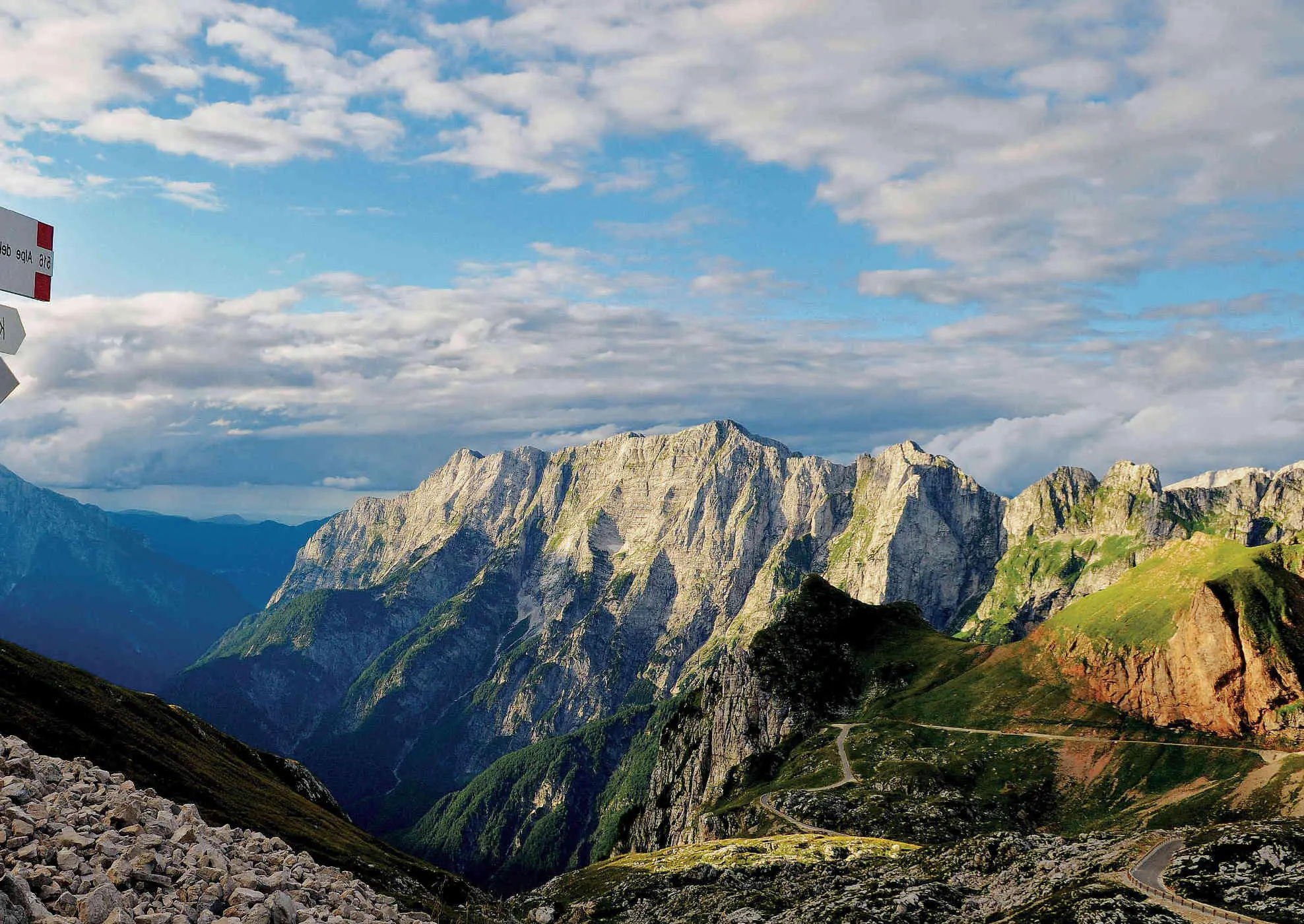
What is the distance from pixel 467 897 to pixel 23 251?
138 metres

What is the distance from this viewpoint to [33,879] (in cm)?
2894

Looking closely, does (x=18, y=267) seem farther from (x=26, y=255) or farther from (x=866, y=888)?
(x=866, y=888)

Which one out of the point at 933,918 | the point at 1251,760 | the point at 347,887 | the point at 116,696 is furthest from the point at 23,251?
the point at 1251,760

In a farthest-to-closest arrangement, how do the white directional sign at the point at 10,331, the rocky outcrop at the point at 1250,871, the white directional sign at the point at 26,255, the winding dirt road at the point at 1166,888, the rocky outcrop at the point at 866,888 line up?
1. the rocky outcrop at the point at 866,888
2. the rocky outcrop at the point at 1250,871
3. the winding dirt road at the point at 1166,888
4. the white directional sign at the point at 10,331
5. the white directional sign at the point at 26,255

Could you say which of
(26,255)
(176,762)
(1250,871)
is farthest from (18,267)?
(176,762)

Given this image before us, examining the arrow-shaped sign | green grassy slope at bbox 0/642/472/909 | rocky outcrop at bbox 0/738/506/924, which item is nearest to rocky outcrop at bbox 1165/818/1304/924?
rocky outcrop at bbox 0/738/506/924

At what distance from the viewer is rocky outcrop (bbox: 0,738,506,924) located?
93.2ft

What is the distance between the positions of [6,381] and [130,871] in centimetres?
1814

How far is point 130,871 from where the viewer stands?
103 feet

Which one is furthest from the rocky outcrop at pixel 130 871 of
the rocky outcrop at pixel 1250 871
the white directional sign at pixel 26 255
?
the rocky outcrop at pixel 1250 871

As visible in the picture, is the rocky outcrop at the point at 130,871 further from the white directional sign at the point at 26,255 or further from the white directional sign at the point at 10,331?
the white directional sign at the point at 26,255

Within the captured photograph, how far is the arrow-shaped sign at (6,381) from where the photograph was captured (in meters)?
28.9

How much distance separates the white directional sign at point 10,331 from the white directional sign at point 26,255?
1.37 meters

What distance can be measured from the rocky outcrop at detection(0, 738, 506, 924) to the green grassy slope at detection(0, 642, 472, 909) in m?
62.0
